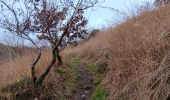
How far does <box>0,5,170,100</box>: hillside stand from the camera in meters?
6.75

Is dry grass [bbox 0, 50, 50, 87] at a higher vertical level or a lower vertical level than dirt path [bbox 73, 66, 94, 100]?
higher

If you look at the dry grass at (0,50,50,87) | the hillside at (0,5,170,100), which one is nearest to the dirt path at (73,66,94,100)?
the hillside at (0,5,170,100)

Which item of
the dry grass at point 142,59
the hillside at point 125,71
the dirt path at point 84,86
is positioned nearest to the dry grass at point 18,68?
the hillside at point 125,71

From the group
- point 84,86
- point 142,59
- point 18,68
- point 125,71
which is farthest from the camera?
point 18,68

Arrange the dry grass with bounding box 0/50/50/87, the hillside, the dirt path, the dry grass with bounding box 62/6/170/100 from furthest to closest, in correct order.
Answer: the dry grass with bounding box 0/50/50/87 < the dirt path < the hillside < the dry grass with bounding box 62/6/170/100

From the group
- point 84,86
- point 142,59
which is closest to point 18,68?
point 84,86

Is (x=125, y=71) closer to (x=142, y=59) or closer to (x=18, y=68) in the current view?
(x=142, y=59)

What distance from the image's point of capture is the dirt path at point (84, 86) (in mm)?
9438

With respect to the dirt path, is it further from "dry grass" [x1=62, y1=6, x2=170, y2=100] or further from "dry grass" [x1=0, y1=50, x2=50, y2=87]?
"dry grass" [x1=0, y1=50, x2=50, y2=87]

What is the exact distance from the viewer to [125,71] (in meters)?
8.09

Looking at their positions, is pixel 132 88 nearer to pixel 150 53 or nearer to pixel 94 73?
pixel 150 53

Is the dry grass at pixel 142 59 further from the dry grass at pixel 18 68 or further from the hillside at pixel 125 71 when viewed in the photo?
the dry grass at pixel 18 68

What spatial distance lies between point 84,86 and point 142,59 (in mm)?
3021

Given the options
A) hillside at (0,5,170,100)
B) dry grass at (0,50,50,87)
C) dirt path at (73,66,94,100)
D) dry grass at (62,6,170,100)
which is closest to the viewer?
dry grass at (62,6,170,100)
